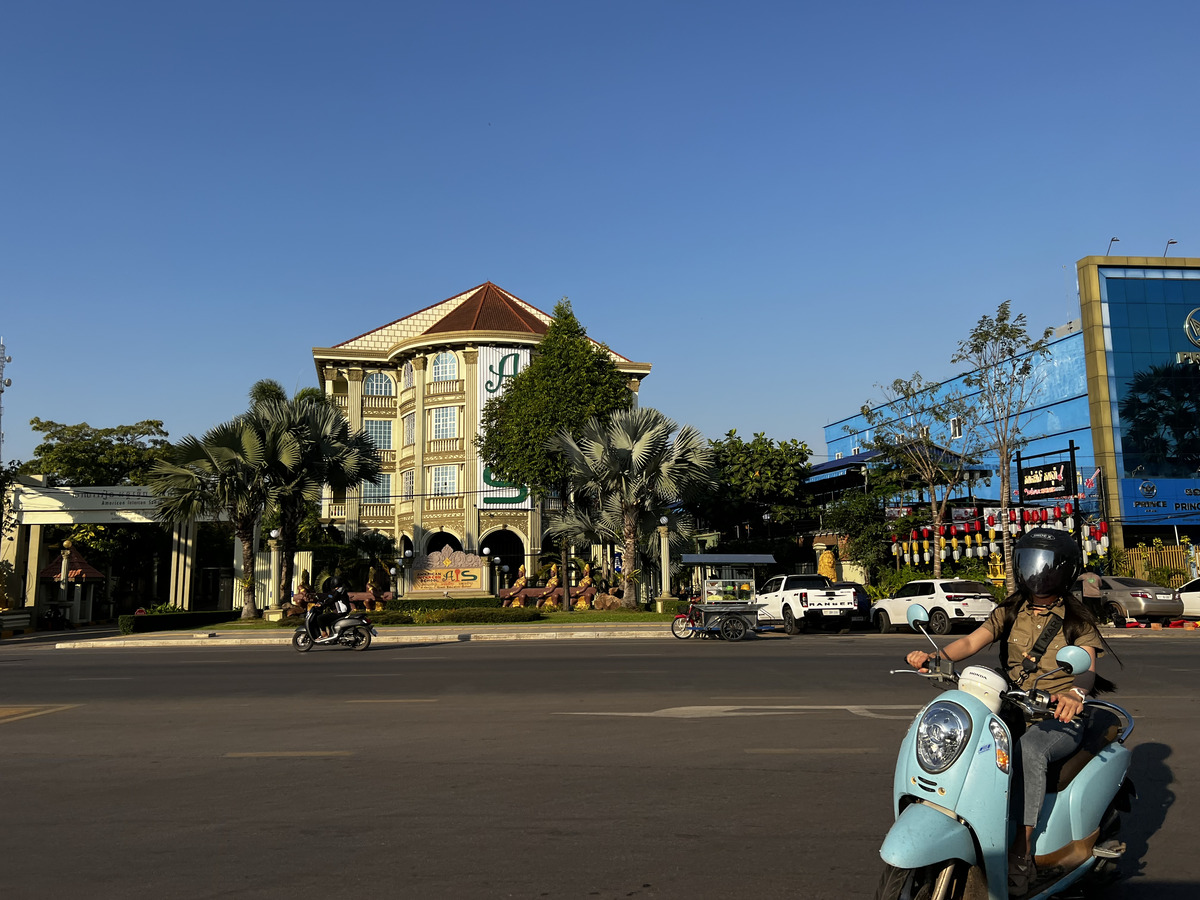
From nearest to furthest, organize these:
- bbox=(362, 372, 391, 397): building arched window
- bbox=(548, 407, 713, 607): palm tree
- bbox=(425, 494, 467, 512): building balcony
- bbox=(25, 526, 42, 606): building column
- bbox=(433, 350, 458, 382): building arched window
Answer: bbox=(548, 407, 713, 607): palm tree < bbox=(25, 526, 42, 606): building column < bbox=(425, 494, 467, 512): building balcony < bbox=(433, 350, 458, 382): building arched window < bbox=(362, 372, 391, 397): building arched window

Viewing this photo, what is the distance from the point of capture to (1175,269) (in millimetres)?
47906

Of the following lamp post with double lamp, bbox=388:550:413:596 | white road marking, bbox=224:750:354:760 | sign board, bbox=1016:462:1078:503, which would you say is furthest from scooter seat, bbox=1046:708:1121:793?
lamp post with double lamp, bbox=388:550:413:596

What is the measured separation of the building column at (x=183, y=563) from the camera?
3922cm

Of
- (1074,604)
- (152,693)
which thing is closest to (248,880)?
(1074,604)

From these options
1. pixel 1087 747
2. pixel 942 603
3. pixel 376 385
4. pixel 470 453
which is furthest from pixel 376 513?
pixel 1087 747

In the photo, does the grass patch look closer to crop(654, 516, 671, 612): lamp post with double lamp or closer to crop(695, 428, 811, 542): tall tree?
crop(654, 516, 671, 612): lamp post with double lamp

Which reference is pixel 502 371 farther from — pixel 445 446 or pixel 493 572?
pixel 493 572

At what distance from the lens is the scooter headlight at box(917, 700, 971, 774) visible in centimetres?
350

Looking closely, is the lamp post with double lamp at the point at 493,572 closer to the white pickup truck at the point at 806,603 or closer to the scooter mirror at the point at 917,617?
the white pickup truck at the point at 806,603

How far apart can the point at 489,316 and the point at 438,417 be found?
638 centimetres

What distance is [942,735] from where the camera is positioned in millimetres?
3551

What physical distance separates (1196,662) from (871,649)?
219 inches

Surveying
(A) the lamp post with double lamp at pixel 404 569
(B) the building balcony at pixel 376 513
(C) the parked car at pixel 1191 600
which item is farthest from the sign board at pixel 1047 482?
(B) the building balcony at pixel 376 513

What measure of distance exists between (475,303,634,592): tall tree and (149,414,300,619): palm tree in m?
8.66
